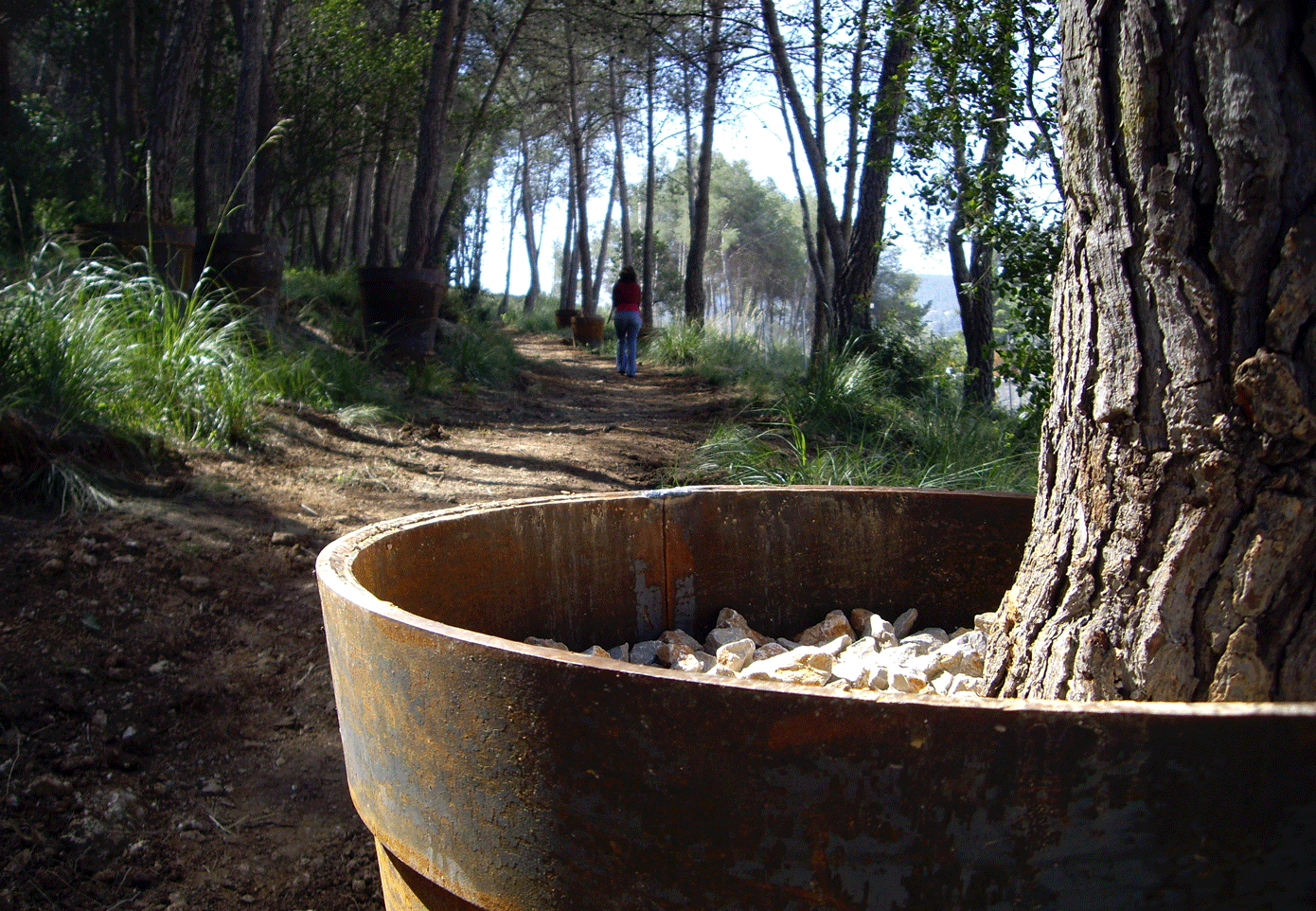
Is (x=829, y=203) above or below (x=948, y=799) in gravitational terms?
above

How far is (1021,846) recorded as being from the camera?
777mm

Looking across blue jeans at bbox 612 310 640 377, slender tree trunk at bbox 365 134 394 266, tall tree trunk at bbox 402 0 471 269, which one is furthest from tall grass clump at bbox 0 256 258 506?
slender tree trunk at bbox 365 134 394 266

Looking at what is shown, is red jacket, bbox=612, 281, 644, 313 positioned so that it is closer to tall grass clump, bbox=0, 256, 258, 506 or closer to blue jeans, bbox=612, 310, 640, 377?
blue jeans, bbox=612, 310, 640, 377

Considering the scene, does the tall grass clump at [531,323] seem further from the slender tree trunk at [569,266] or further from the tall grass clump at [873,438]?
the tall grass clump at [873,438]

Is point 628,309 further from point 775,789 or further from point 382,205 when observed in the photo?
point 775,789

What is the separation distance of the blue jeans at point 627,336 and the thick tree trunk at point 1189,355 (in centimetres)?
1124

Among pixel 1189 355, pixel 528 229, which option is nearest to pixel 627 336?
pixel 1189 355

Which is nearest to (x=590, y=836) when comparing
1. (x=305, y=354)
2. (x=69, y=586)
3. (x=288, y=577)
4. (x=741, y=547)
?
(x=741, y=547)

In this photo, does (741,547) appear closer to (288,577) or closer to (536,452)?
(288,577)

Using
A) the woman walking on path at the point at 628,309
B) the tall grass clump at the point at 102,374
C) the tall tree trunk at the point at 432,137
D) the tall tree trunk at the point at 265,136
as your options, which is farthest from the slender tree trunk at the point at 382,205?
the tall grass clump at the point at 102,374

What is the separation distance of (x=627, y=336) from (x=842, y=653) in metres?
11.0

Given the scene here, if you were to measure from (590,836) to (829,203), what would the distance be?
7774 millimetres

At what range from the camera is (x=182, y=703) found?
237 cm

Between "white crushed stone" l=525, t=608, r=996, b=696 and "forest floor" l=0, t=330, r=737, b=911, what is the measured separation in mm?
793
